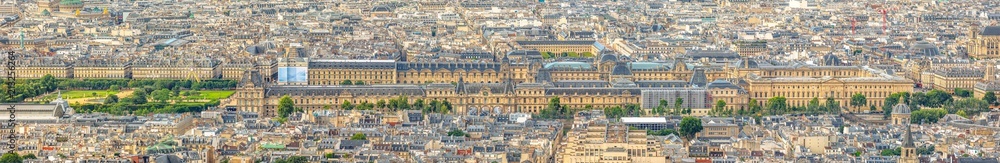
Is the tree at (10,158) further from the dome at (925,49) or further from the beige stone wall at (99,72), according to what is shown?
the dome at (925,49)

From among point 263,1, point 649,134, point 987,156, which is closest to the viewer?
point 987,156

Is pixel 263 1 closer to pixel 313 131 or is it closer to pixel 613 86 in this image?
pixel 613 86

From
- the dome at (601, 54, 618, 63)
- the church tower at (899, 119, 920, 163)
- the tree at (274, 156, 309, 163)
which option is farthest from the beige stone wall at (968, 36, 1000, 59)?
the tree at (274, 156, 309, 163)

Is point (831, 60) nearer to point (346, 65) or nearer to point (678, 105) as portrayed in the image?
point (678, 105)

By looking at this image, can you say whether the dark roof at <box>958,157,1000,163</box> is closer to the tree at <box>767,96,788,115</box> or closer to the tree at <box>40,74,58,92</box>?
the tree at <box>767,96,788,115</box>

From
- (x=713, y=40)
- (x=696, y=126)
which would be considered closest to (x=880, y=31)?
(x=713, y=40)

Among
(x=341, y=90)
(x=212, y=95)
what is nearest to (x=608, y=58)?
(x=341, y=90)
